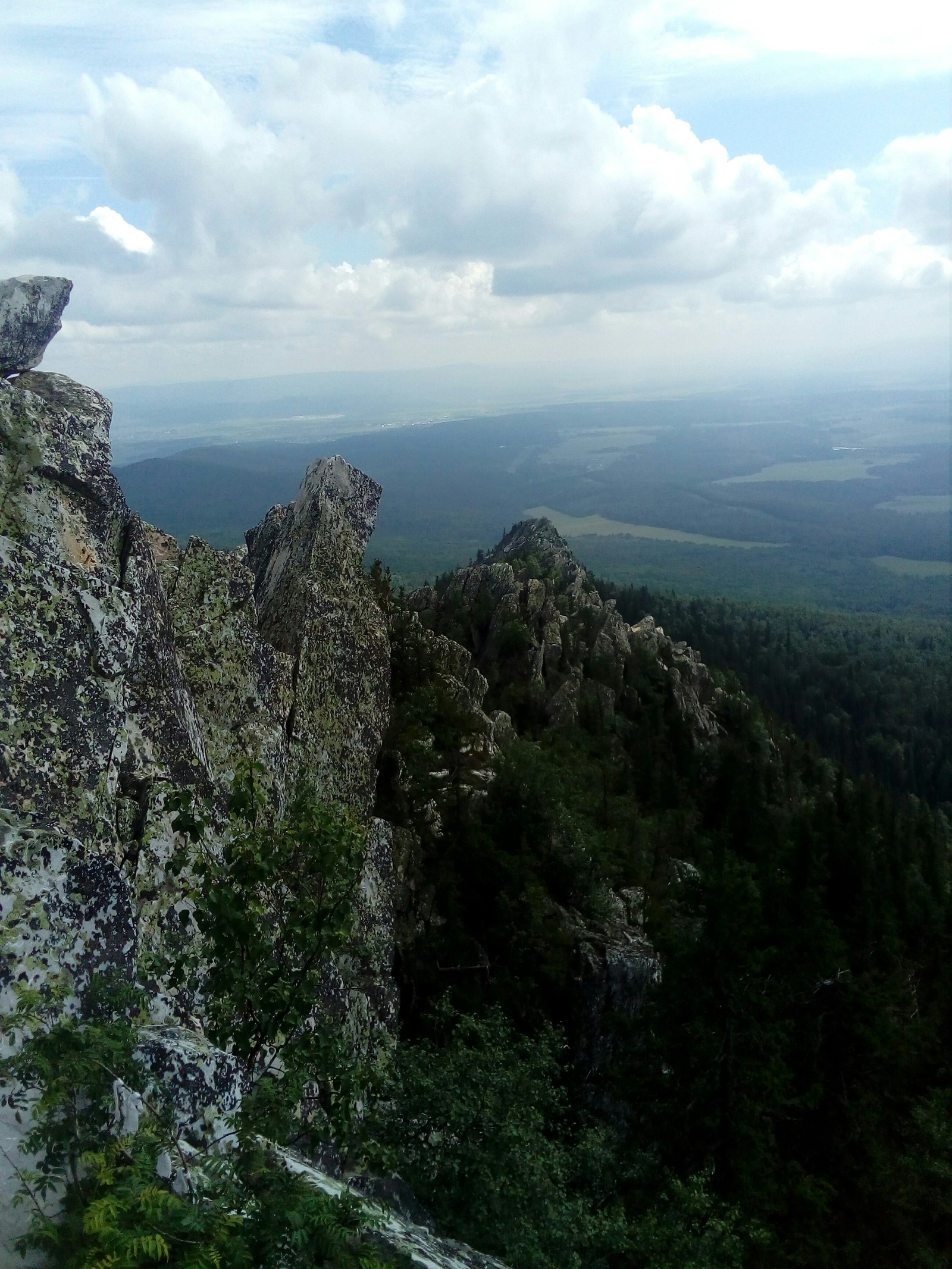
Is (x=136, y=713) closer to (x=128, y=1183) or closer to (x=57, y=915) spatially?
(x=57, y=915)

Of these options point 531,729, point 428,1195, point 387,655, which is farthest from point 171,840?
point 531,729

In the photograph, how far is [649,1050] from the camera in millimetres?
18438

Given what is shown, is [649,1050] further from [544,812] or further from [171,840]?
[171,840]

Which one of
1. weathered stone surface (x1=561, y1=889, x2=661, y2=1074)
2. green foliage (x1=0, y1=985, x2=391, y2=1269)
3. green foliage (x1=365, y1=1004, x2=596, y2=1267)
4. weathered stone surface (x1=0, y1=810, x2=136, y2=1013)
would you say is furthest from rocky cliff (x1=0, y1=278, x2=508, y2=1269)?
weathered stone surface (x1=561, y1=889, x2=661, y2=1074)

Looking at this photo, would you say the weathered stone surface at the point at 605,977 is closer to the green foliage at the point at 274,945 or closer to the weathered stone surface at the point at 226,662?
the weathered stone surface at the point at 226,662

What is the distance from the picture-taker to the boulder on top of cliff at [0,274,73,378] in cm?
1334

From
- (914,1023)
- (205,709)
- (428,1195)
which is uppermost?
(205,709)

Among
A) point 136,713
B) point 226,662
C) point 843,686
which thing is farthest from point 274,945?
point 843,686

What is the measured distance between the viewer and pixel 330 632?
65.5 feet

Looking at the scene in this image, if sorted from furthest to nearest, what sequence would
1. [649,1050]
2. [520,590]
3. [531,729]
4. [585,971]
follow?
1. [520,590]
2. [531,729]
3. [585,971]
4. [649,1050]

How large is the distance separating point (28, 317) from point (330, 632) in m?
Answer: 9.10

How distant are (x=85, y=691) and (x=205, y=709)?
4.80 metres

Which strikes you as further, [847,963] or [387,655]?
[847,963]

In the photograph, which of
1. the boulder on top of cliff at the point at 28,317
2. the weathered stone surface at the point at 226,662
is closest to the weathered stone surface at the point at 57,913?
the weathered stone surface at the point at 226,662
